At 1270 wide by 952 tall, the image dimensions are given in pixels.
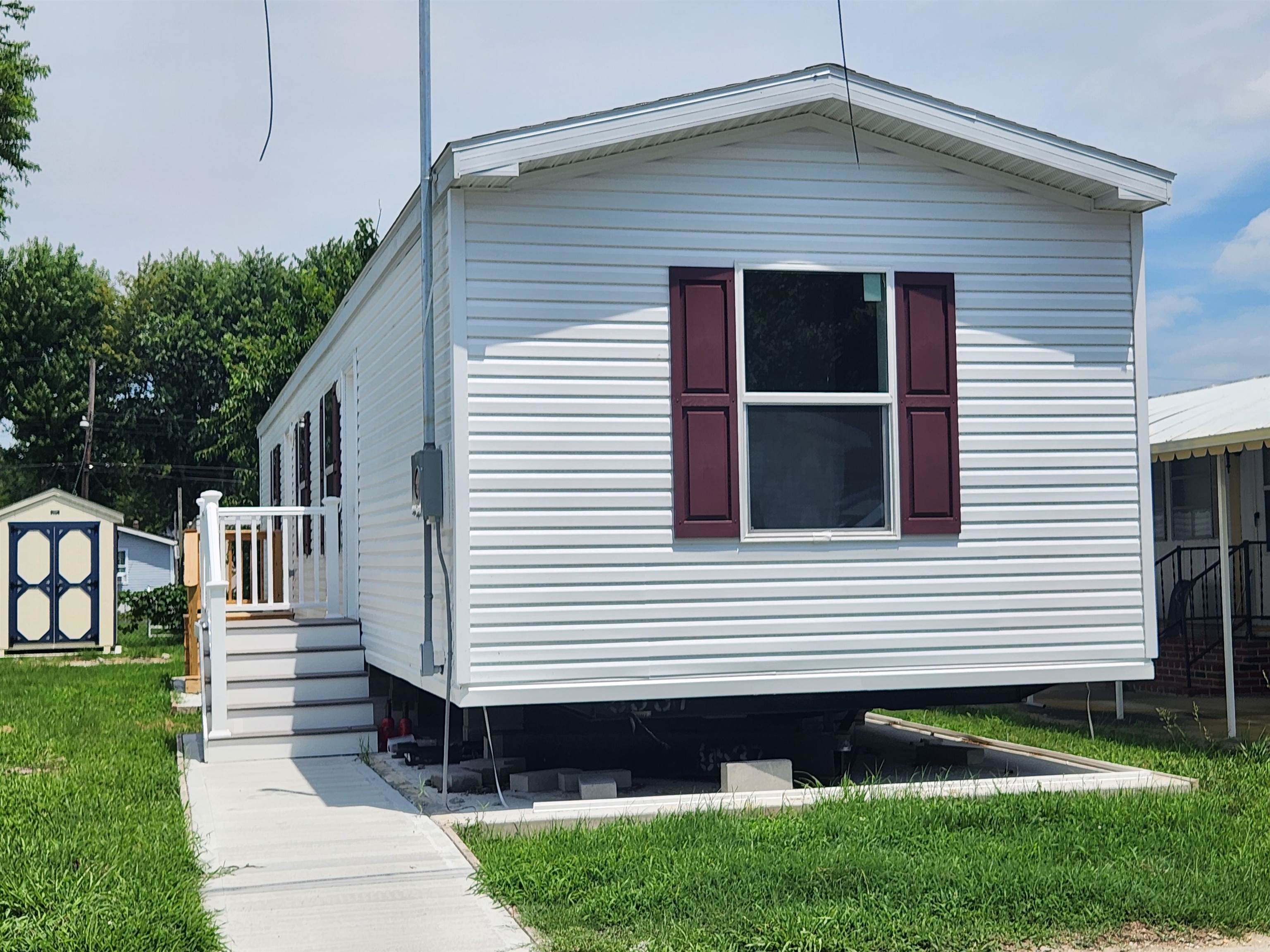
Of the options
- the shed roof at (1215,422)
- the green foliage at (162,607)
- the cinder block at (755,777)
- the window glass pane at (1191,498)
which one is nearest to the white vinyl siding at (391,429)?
the cinder block at (755,777)

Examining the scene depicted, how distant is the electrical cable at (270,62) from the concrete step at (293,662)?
3.80 m

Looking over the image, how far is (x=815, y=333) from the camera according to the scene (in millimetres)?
7426

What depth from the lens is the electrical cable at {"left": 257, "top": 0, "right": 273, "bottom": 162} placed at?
6939 mm

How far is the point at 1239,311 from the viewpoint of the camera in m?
36.7

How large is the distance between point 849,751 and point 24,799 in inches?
191

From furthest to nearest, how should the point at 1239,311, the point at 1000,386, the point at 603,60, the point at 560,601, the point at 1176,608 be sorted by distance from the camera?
the point at 1239,311 → the point at 1176,608 → the point at 603,60 → the point at 1000,386 → the point at 560,601

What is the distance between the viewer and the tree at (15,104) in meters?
22.2

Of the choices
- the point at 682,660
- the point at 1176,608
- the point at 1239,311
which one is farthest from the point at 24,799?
the point at 1239,311

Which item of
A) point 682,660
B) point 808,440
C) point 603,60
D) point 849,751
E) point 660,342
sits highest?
point 603,60

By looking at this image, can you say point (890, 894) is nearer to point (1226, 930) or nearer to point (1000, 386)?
point (1226, 930)

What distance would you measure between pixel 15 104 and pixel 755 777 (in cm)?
2010

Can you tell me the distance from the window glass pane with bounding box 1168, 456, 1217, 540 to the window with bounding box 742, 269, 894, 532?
26.1ft

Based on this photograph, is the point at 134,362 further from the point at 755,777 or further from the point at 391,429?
the point at 755,777

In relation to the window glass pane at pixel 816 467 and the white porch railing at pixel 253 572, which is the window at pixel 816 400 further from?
the white porch railing at pixel 253 572
